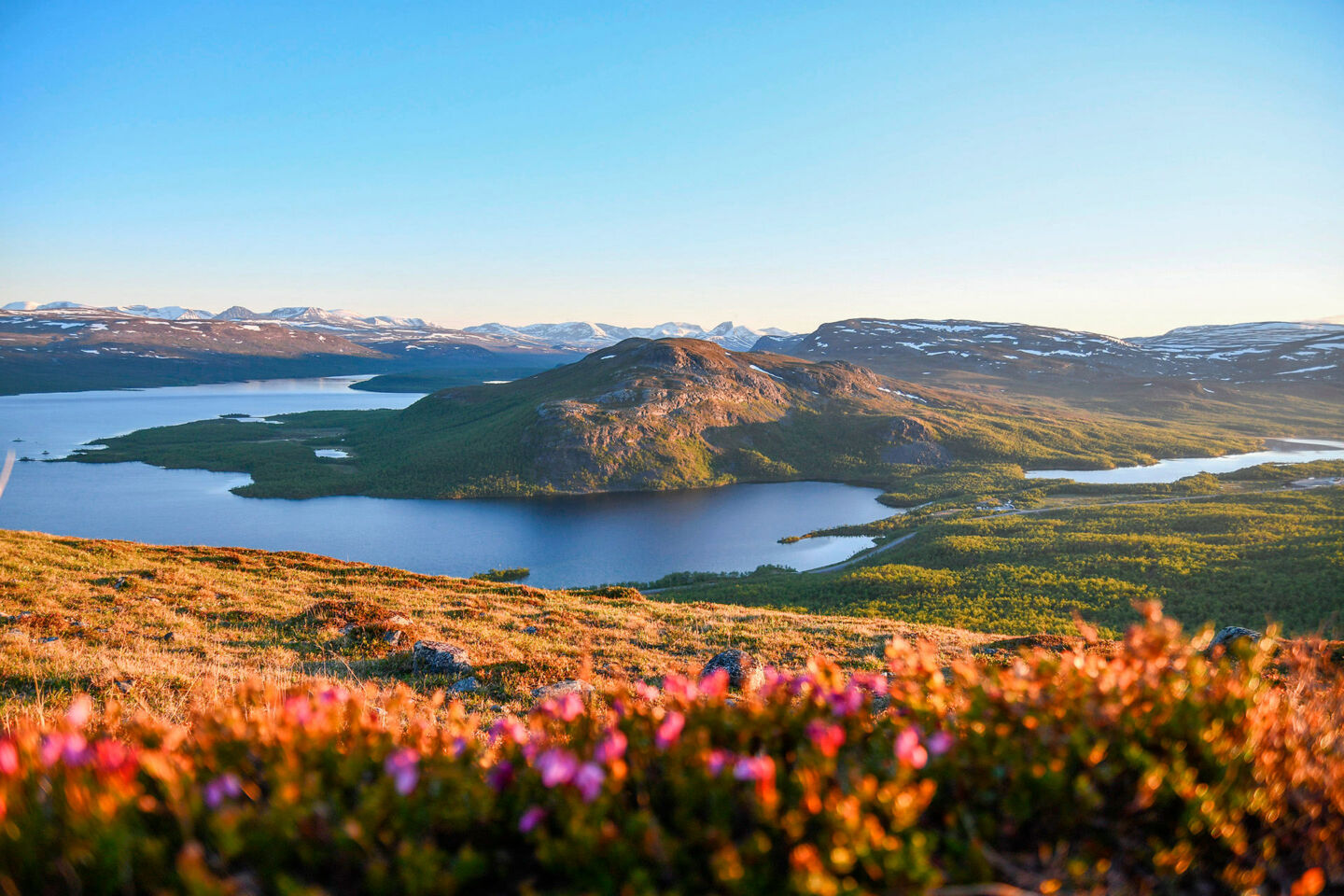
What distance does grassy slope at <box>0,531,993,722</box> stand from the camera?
10406 millimetres

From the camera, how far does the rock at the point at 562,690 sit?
10.8m

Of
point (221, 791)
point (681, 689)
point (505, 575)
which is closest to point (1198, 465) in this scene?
point (505, 575)

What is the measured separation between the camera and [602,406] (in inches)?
4729

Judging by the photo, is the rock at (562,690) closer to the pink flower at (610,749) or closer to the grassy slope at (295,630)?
the grassy slope at (295,630)

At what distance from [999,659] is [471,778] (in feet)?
56.7

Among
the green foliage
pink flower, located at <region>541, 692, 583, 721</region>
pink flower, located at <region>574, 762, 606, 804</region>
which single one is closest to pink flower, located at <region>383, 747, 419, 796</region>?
pink flower, located at <region>574, 762, 606, 804</region>

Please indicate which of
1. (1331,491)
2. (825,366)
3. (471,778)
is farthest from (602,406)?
(471,778)

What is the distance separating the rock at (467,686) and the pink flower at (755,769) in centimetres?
998

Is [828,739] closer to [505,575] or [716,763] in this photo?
[716,763]

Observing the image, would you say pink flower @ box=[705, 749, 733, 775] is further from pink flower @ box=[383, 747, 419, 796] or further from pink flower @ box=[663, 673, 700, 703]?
pink flower @ box=[383, 747, 419, 796]

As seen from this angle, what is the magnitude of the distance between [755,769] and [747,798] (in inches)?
13.6

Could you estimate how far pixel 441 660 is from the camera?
1297cm

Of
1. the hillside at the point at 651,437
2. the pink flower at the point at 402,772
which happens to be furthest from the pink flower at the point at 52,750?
the hillside at the point at 651,437

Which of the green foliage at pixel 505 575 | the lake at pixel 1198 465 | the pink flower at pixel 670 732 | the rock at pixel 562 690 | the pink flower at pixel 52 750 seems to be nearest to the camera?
the pink flower at pixel 52 750
